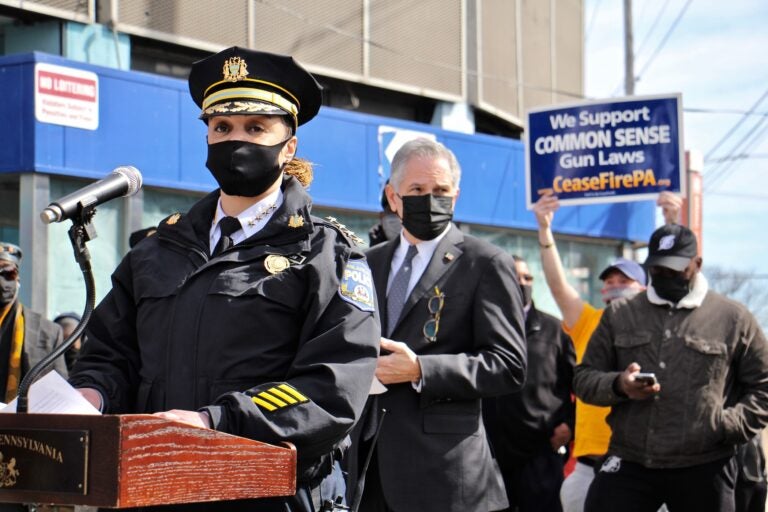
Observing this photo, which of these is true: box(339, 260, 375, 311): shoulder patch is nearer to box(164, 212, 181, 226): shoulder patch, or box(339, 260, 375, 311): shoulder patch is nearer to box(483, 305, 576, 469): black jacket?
box(164, 212, 181, 226): shoulder patch

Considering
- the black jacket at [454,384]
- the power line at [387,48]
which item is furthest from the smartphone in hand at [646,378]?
the power line at [387,48]

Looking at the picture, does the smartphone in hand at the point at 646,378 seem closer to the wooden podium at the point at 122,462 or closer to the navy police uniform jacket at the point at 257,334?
the navy police uniform jacket at the point at 257,334

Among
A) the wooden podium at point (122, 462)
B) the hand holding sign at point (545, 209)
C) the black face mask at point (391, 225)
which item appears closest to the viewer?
the wooden podium at point (122, 462)

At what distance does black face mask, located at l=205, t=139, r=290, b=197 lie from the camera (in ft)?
11.6

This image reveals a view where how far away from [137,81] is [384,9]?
5.49m

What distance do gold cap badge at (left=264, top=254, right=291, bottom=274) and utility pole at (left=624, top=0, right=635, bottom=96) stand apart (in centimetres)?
2196

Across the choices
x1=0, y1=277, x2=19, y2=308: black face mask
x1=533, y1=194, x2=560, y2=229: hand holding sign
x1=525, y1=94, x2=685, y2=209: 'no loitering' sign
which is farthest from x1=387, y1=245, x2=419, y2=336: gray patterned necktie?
x1=525, y1=94, x2=685, y2=209: 'no loitering' sign

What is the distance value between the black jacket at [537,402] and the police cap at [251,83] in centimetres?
434

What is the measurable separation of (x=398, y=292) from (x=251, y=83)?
6.28 feet

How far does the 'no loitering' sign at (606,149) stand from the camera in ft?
39.6

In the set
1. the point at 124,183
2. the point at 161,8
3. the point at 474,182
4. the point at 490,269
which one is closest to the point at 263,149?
the point at 124,183

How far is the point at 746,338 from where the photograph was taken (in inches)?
252

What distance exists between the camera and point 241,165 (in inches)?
140

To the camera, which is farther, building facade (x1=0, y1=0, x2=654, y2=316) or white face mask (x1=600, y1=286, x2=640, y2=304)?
building facade (x1=0, y1=0, x2=654, y2=316)
